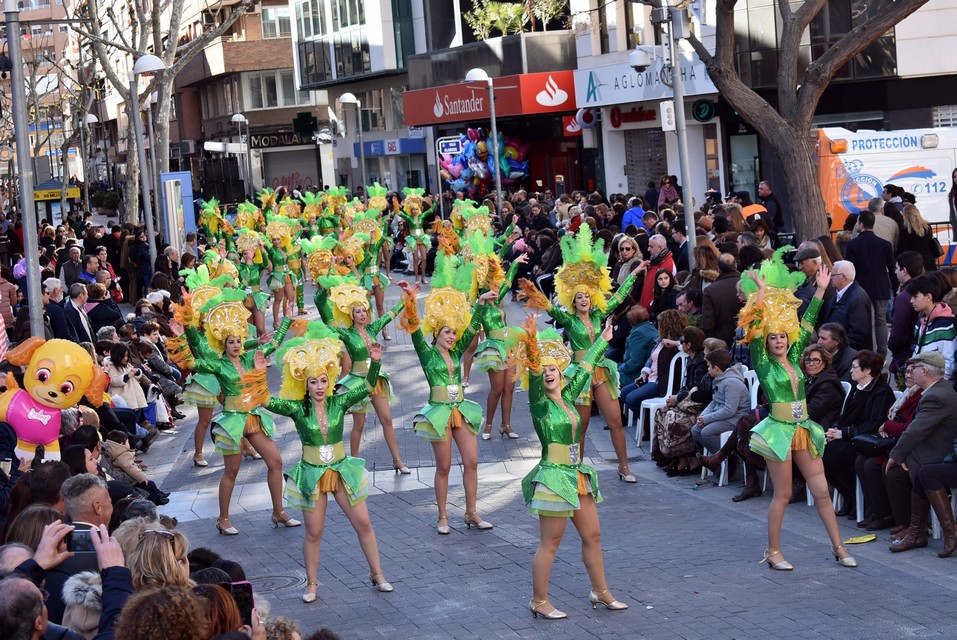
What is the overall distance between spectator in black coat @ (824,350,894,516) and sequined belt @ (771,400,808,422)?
979mm

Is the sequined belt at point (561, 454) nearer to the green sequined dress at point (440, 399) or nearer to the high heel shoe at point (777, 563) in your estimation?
the high heel shoe at point (777, 563)

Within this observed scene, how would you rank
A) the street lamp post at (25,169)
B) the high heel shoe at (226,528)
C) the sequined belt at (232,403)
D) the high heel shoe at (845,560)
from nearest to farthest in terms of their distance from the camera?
1. the high heel shoe at (845,560)
2. the sequined belt at (232,403)
3. the high heel shoe at (226,528)
4. the street lamp post at (25,169)

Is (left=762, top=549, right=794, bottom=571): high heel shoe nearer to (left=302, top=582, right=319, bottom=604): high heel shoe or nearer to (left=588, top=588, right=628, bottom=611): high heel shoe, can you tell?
(left=588, top=588, right=628, bottom=611): high heel shoe

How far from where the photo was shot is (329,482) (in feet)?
30.6

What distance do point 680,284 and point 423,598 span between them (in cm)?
719

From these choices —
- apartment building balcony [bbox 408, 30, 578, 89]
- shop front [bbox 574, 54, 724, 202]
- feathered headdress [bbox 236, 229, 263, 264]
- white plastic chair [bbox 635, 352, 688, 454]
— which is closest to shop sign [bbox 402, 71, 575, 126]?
apartment building balcony [bbox 408, 30, 578, 89]

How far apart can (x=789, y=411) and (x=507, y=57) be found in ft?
98.0

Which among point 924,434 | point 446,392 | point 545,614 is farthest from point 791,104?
point 545,614

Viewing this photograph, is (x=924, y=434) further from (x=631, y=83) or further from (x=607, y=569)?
(x=631, y=83)

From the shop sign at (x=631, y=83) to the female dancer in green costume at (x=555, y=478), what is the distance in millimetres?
21824

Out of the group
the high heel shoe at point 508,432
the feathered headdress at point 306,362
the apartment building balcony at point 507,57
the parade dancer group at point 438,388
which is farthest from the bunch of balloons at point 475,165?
the feathered headdress at point 306,362

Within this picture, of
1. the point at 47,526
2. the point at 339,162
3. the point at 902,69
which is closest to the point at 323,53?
the point at 339,162

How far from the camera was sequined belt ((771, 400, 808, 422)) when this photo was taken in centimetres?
940

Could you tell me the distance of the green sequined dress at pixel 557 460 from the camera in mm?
8492
